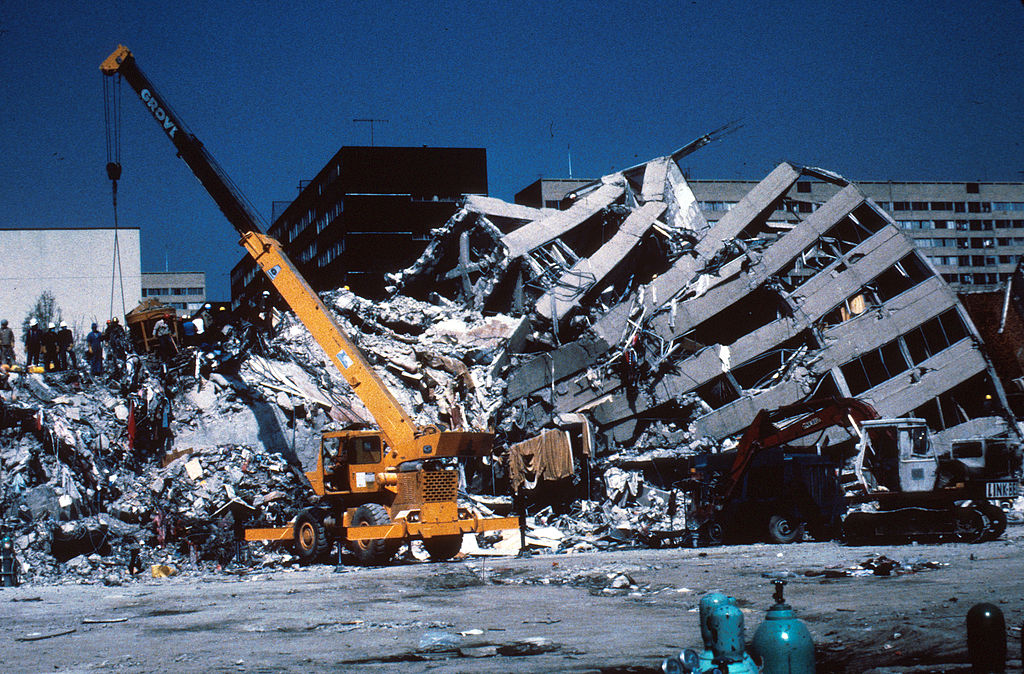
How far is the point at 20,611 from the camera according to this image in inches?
480

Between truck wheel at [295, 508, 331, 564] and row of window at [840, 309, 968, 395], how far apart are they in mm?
13994

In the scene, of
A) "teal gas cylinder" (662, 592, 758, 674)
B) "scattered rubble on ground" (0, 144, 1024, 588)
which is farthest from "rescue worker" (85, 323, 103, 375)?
"teal gas cylinder" (662, 592, 758, 674)

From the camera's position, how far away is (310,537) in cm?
1708

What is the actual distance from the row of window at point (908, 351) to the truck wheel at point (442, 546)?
40.2ft

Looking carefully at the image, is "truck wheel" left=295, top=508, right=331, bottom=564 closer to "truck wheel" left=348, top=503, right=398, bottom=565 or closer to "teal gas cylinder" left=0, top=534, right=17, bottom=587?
"truck wheel" left=348, top=503, right=398, bottom=565

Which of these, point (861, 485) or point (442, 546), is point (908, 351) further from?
point (442, 546)

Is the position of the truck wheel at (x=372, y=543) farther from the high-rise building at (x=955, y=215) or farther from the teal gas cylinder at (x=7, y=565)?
the high-rise building at (x=955, y=215)

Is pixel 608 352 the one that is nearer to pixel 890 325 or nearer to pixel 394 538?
pixel 890 325

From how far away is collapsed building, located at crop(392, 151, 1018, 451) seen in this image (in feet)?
78.9

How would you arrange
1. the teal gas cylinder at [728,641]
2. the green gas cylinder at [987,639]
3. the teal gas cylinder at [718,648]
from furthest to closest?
the green gas cylinder at [987,639] → the teal gas cylinder at [728,641] → the teal gas cylinder at [718,648]

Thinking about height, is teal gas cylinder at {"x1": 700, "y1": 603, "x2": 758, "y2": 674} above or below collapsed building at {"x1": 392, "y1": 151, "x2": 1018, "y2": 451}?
below

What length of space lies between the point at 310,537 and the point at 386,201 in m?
47.0

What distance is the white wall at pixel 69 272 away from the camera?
3669cm

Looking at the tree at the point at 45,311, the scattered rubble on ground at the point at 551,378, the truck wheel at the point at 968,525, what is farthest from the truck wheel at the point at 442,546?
the tree at the point at 45,311
